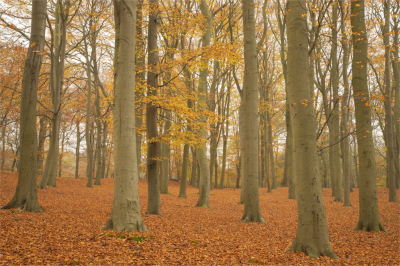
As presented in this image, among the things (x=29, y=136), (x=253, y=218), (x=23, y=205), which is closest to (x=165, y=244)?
(x=253, y=218)

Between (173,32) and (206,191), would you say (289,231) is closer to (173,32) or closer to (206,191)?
(206,191)

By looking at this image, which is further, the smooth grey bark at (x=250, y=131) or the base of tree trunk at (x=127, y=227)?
the smooth grey bark at (x=250, y=131)

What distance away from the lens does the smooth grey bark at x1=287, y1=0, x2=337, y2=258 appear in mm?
4352

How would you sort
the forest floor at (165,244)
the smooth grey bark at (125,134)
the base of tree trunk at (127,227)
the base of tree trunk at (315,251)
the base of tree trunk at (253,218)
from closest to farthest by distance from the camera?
1. the forest floor at (165,244)
2. the base of tree trunk at (315,251)
3. the base of tree trunk at (127,227)
4. the smooth grey bark at (125,134)
5. the base of tree trunk at (253,218)

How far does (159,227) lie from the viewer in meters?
5.97

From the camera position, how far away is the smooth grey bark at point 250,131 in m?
7.50

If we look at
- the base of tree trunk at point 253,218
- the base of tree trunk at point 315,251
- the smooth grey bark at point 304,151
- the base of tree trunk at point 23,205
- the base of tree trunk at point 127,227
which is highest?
the smooth grey bark at point 304,151

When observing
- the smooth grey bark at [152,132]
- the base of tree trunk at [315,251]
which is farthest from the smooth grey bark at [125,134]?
the base of tree trunk at [315,251]

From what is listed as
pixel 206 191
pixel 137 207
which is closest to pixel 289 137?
pixel 206 191

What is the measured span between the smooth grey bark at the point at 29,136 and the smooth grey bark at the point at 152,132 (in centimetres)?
292

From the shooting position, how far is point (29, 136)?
6484mm

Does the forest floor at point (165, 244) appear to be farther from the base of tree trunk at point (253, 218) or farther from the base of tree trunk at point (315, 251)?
the base of tree trunk at point (253, 218)

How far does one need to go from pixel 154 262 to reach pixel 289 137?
12669 mm

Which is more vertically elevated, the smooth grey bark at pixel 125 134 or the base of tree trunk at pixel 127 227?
the smooth grey bark at pixel 125 134
